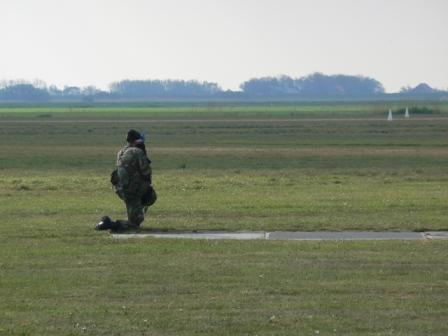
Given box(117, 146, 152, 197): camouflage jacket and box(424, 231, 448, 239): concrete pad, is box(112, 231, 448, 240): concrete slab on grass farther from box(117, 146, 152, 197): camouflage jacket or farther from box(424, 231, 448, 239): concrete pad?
box(117, 146, 152, 197): camouflage jacket

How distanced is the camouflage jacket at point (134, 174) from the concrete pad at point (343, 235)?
77.6 inches

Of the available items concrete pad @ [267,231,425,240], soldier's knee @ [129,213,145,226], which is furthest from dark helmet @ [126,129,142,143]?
concrete pad @ [267,231,425,240]

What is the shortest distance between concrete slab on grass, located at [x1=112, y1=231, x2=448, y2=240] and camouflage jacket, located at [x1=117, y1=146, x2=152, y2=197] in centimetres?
70

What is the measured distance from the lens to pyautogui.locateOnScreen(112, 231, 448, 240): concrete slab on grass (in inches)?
606

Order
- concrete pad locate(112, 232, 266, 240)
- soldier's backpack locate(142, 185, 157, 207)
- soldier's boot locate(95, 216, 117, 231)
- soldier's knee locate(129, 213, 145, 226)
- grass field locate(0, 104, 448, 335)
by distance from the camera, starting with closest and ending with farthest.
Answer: grass field locate(0, 104, 448, 335)
concrete pad locate(112, 232, 266, 240)
soldier's boot locate(95, 216, 117, 231)
soldier's knee locate(129, 213, 145, 226)
soldier's backpack locate(142, 185, 157, 207)

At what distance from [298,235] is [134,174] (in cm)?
250

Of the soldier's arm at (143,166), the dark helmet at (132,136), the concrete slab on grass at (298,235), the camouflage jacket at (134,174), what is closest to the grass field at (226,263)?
the concrete slab on grass at (298,235)

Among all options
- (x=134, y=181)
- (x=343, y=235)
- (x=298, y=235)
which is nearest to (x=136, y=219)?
(x=134, y=181)

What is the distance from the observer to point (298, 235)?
15766mm

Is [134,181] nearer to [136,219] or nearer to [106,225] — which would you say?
[136,219]

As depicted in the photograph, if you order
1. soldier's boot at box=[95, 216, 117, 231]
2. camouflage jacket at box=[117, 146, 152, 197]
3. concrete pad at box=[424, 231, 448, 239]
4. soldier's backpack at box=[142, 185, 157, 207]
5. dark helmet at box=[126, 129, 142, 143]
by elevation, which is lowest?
concrete pad at box=[424, 231, 448, 239]

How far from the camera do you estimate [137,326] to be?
31.5 ft

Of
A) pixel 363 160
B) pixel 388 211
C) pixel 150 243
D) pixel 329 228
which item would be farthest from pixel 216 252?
pixel 363 160

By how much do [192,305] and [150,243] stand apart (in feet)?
14.3
